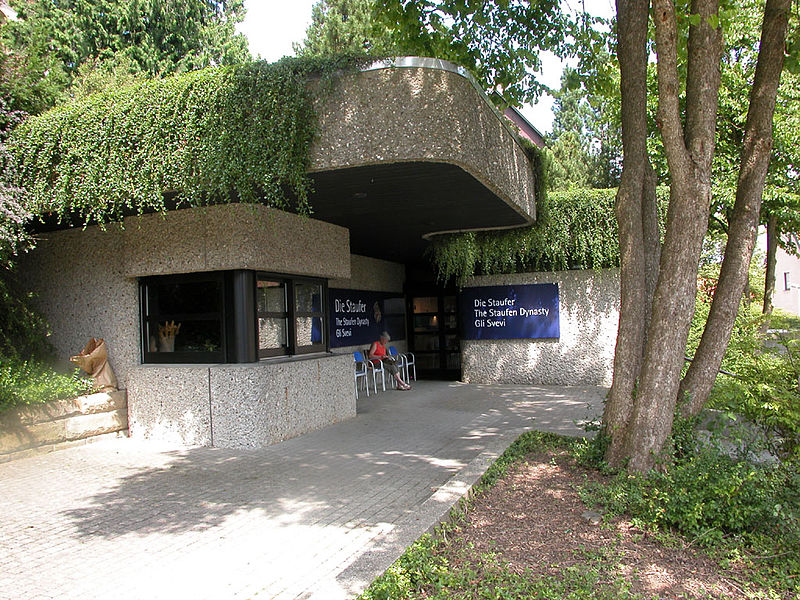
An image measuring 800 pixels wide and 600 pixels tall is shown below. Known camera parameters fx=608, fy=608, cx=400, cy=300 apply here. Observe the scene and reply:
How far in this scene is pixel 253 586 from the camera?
3.52 meters

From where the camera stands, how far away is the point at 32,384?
23.2 feet

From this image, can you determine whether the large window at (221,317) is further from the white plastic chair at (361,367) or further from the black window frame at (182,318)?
the white plastic chair at (361,367)

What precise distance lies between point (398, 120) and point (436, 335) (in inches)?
379

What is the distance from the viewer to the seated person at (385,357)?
1196 cm

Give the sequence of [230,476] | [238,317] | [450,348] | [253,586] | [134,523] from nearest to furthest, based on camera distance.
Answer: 1. [253,586]
2. [134,523]
3. [230,476]
4. [238,317]
5. [450,348]

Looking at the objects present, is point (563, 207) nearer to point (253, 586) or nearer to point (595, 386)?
point (595, 386)

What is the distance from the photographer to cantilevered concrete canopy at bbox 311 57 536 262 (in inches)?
219

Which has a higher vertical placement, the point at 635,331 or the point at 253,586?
the point at 635,331

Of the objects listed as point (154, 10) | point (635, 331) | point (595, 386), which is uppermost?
point (154, 10)

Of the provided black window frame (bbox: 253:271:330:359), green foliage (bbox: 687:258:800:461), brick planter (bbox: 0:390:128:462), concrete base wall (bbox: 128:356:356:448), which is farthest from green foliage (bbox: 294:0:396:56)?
green foliage (bbox: 687:258:800:461)

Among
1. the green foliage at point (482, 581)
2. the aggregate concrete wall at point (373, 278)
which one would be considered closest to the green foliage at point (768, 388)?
the green foliage at point (482, 581)

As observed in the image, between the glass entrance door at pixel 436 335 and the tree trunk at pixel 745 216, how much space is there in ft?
31.1

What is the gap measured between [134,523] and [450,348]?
10.5m

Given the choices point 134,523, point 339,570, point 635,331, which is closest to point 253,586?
point 339,570
